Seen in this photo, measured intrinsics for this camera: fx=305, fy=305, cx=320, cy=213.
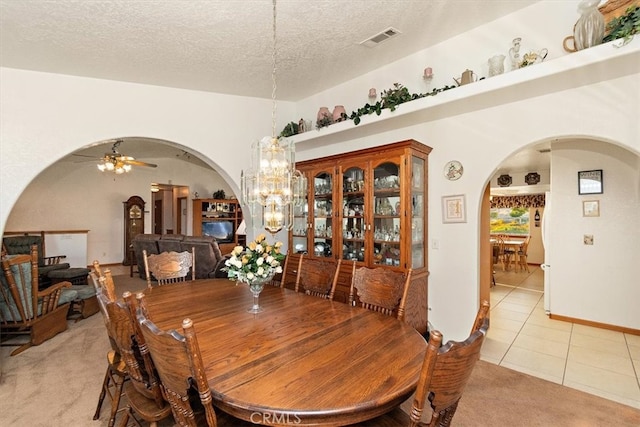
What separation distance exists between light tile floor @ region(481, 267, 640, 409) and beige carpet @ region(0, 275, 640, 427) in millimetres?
209

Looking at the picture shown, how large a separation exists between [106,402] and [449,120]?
4.08m

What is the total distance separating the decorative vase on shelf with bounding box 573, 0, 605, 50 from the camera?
2174 mm

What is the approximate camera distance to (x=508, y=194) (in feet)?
31.3

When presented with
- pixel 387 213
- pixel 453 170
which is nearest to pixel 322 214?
pixel 387 213

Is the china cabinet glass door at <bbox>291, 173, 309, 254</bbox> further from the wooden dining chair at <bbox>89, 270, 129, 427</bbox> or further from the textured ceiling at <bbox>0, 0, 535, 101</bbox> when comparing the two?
the wooden dining chair at <bbox>89, 270, 129, 427</bbox>

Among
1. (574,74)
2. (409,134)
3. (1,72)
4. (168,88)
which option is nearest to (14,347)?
(1,72)

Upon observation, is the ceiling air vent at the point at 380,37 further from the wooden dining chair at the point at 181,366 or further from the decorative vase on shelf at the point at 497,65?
the wooden dining chair at the point at 181,366

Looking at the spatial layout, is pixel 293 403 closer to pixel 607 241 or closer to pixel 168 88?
pixel 168 88

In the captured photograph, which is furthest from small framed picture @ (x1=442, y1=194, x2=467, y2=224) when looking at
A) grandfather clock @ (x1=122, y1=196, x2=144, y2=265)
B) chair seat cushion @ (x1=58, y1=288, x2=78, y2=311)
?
grandfather clock @ (x1=122, y1=196, x2=144, y2=265)

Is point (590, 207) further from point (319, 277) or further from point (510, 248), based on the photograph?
point (510, 248)

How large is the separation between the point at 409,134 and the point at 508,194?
7643 millimetres

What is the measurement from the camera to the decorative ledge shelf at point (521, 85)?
6.92ft

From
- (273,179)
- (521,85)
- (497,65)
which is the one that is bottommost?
(273,179)

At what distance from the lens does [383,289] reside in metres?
2.21
